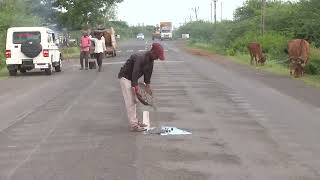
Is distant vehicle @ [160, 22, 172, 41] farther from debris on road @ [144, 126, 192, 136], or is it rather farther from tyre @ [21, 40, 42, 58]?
debris on road @ [144, 126, 192, 136]

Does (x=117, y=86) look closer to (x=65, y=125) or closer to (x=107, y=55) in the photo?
(x=65, y=125)

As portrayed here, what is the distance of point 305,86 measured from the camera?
20469 millimetres

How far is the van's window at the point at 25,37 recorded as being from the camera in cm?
2639

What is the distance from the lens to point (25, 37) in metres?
26.6

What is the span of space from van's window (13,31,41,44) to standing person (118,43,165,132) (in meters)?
16.1

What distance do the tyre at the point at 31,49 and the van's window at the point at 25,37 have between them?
9.5 inches

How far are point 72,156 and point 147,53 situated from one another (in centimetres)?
252

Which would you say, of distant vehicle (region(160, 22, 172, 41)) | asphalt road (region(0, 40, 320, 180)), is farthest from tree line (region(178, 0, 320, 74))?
distant vehicle (region(160, 22, 172, 41))

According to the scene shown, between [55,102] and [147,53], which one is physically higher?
[147,53]

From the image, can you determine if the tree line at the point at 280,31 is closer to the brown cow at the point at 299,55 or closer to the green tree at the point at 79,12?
the brown cow at the point at 299,55

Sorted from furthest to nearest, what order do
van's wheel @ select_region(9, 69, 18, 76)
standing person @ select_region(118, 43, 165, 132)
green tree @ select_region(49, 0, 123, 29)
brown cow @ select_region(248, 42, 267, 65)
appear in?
green tree @ select_region(49, 0, 123, 29) → brown cow @ select_region(248, 42, 267, 65) → van's wheel @ select_region(9, 69, 18, 76) → standing person @ select_region(118, 43, 165, 132)

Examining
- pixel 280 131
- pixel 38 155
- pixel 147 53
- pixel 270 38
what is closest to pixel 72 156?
pixel 38 155

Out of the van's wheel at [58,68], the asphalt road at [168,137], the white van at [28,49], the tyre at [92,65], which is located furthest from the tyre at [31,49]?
the asphalt road at [168,137]

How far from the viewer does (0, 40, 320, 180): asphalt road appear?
7.95m
